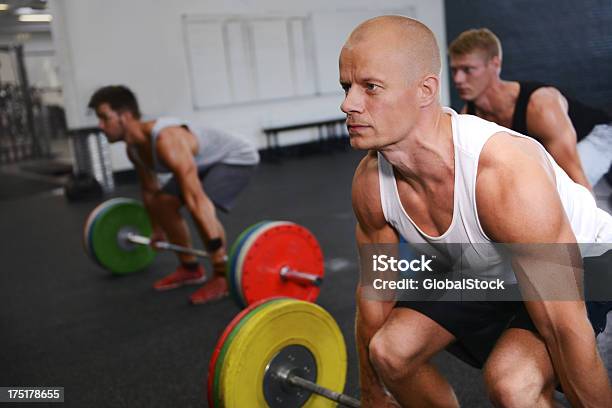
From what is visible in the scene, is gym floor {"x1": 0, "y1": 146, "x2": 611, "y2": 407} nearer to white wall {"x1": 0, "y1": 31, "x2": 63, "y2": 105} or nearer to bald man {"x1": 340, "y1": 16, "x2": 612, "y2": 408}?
bald man {"x1": 340, "y1": 16, "x2": 612, "y2": 408}

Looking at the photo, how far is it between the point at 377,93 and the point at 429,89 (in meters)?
0.08

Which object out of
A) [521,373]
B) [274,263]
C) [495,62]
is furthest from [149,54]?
[521,373]

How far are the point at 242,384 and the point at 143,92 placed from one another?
4.81 metres

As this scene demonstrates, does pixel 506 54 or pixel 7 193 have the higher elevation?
pixel 506 54

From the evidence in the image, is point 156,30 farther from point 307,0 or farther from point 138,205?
point 138,205

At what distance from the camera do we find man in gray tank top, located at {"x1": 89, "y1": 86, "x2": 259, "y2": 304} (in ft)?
7.45

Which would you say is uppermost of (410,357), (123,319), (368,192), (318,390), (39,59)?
(39,59)

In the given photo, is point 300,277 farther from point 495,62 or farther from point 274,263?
point 495,62

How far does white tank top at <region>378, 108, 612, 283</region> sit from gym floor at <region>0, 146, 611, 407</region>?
620 millimetres

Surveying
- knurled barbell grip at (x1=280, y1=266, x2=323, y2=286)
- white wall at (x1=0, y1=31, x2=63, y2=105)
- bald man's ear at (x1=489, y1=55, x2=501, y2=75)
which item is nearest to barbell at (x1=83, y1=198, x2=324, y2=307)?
knurled barbell grip at (x1=280, y1=266, x2=323, y2=286)

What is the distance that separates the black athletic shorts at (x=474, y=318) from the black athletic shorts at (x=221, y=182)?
154cm

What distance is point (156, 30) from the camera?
18.5 ft

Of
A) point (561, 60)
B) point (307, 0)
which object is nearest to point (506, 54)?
point (561, 60)

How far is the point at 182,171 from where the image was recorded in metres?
2.25
